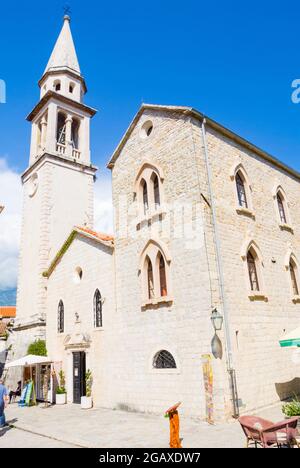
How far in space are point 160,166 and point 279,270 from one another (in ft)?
22.1

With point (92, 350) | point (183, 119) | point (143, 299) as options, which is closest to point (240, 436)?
point (143, 299)

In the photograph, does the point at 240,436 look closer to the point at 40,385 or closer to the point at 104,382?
the point at 104,382

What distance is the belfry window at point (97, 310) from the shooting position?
15905 mm

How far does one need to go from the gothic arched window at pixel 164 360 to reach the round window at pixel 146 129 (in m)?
9.08

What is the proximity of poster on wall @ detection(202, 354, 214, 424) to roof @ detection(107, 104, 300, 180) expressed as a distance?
344 inches

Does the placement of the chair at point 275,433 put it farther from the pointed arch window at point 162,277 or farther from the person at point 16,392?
the person at point 16,392

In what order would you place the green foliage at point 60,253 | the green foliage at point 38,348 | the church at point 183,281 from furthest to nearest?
the green foliage at point 38,348 < the green foliage at point 60,253 < the church at point 183,281

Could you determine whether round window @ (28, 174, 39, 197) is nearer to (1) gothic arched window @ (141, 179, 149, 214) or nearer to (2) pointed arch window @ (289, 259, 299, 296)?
(1) gothic arched window @ (141, 179, 149, 214)

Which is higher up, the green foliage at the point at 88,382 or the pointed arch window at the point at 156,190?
the pointed arch window at the point at 156,190

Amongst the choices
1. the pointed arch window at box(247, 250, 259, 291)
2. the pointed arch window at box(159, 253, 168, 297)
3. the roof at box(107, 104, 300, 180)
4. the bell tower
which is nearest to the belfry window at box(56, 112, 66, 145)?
the bell tower

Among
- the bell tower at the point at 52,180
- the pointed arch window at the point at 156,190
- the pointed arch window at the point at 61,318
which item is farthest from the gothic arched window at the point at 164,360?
the bell tower at the point at 52,180

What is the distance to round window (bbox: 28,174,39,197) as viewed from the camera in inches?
971

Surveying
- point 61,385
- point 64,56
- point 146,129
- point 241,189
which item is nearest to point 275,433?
point 241,189

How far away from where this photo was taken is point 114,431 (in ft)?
33.0
